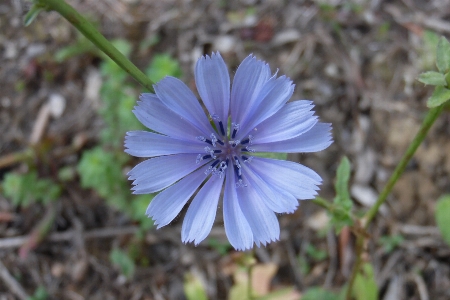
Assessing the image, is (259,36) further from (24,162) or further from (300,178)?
(300,178)

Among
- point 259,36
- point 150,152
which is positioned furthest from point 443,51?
point 259,36

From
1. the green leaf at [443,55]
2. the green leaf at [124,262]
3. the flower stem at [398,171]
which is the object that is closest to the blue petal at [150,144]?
the flower stem at [398,171]

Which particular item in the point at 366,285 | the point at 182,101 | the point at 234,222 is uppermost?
the point at 182,101

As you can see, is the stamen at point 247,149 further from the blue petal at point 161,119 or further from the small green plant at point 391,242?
the small green plant at point 391,242

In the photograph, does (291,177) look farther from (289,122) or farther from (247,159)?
(247,159)

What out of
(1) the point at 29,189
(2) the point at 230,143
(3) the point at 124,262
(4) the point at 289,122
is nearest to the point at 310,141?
(4) the point at 289,122

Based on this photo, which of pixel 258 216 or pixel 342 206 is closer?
pixel 258 216

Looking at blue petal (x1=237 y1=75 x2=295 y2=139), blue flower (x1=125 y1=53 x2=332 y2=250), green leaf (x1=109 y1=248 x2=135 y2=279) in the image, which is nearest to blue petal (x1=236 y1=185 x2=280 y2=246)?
blue flower (x1=125 y1=53 x2=332 y2=250)
